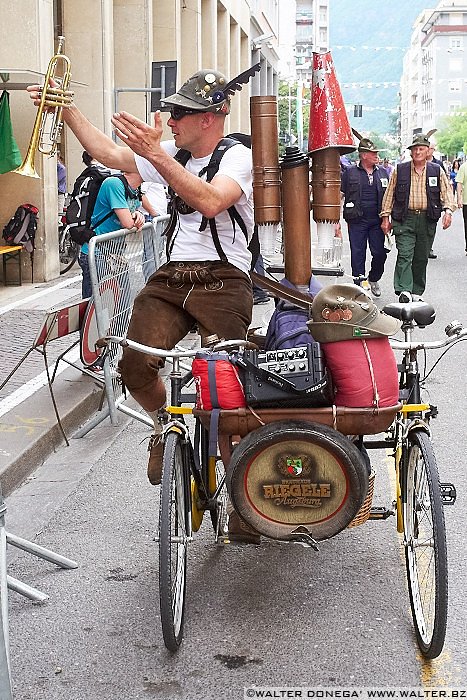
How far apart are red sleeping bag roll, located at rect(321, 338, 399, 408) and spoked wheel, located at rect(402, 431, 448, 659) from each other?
251 millimetres

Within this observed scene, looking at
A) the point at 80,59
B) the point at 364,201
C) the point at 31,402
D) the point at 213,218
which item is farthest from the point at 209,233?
the point at 80,59

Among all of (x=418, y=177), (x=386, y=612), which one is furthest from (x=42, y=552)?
(x=418, y=177)

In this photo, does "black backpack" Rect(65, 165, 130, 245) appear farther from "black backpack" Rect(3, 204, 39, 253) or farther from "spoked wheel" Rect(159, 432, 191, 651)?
"black backpack" Rect(3, 204, 39, 253)

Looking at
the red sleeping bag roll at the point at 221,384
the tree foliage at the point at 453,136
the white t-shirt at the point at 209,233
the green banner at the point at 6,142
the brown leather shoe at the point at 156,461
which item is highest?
the tree foliage at the point at 453,136

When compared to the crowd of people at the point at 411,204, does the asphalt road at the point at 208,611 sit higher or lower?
lower

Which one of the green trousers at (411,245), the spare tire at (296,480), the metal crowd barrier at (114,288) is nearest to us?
the spare tire at (296,480)

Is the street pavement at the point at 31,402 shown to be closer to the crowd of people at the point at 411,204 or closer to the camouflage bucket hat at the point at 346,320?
the camouflage bucket hat at the point at 346,320

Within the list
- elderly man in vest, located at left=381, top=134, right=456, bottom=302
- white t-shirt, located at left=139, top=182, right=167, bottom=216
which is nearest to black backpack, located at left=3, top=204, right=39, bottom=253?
elderly man in vest, located at left=381, top=134, right=456, bottom=302

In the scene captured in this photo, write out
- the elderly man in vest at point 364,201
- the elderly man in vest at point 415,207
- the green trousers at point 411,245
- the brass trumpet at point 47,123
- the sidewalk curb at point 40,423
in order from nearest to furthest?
the brass trumpet at point 47,123, the sidewalk curb at point 40,423, the elderly man in vest at point 415,207, the green trousers at point 411,245, the elderly man in vest at point 364,201

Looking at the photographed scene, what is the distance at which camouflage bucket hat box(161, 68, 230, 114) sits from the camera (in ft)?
16.9

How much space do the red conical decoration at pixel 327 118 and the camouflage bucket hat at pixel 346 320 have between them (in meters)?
0.86

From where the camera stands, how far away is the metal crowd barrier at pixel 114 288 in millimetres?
8008

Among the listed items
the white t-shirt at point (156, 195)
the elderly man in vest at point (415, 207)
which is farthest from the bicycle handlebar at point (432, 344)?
the elderly man in vest at point (415, 207)

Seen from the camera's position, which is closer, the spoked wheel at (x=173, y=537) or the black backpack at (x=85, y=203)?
the spoked wheel at (x=173, y=537)
